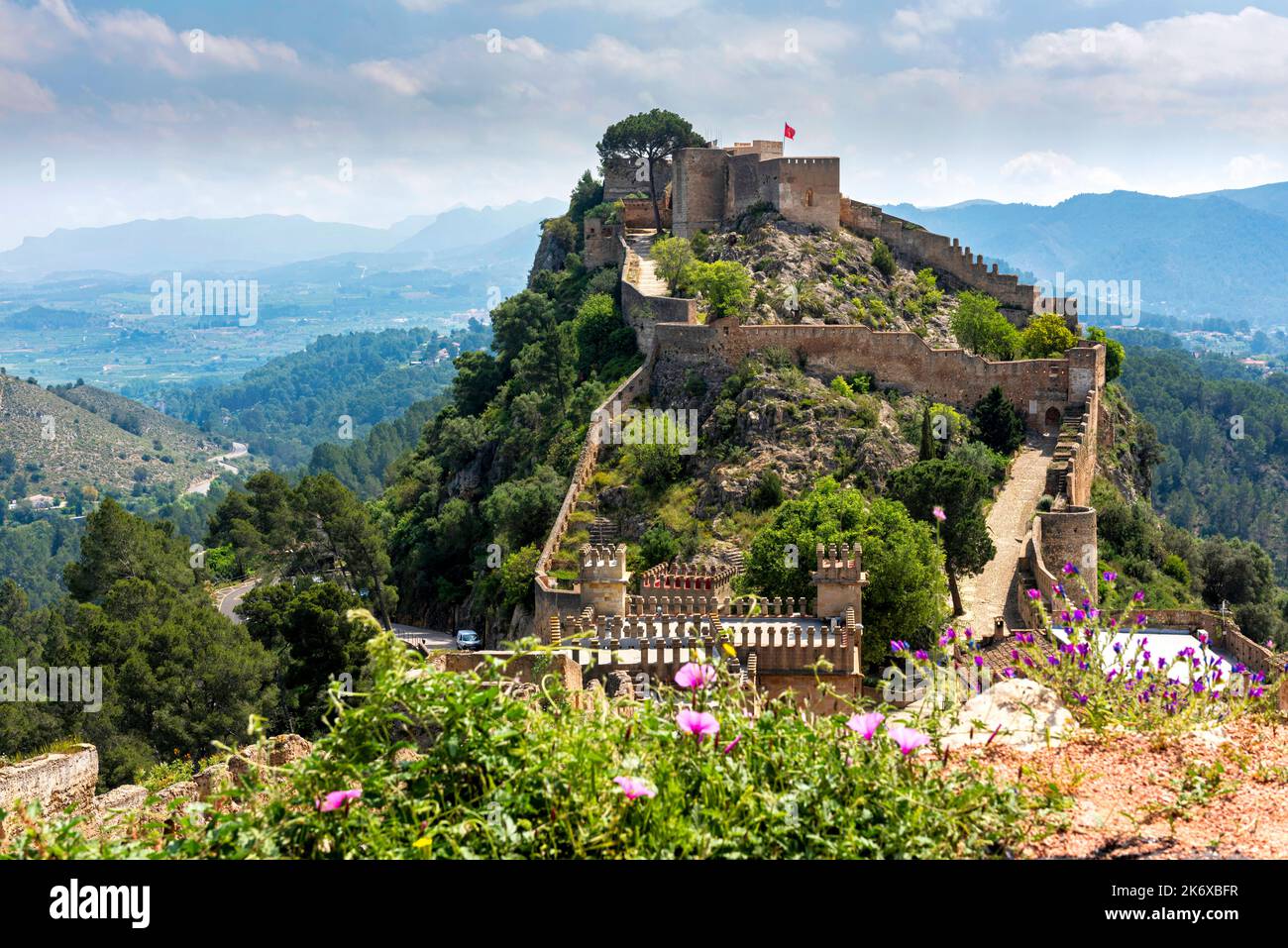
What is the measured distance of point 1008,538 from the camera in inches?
1261

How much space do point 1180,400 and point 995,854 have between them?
14769cm

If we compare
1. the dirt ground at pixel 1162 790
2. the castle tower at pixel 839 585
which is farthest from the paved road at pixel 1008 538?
Answer: the dirt ground at pixel 1162 790

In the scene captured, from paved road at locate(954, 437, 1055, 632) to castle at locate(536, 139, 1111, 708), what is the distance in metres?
0.52

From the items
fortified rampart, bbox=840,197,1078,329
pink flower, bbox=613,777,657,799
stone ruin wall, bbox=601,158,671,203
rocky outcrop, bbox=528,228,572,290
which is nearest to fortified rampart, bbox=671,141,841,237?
fortified rampart, bbox=840,197,1078,329

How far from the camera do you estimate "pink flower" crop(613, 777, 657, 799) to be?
17.1 ft

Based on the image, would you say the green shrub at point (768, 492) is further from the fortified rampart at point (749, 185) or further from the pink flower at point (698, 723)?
the pink flower at point (698, 723)

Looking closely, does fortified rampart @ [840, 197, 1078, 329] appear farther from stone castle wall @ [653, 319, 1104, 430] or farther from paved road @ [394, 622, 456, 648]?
paved road @ [394, 622, 456, 648]

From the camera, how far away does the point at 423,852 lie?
527 cm

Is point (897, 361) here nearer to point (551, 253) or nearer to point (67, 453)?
point (551, 253)

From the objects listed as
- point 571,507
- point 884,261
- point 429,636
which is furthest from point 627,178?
point 571,507

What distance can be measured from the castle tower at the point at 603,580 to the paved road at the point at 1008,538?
7943mm

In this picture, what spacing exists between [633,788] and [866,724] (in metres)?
1.16
